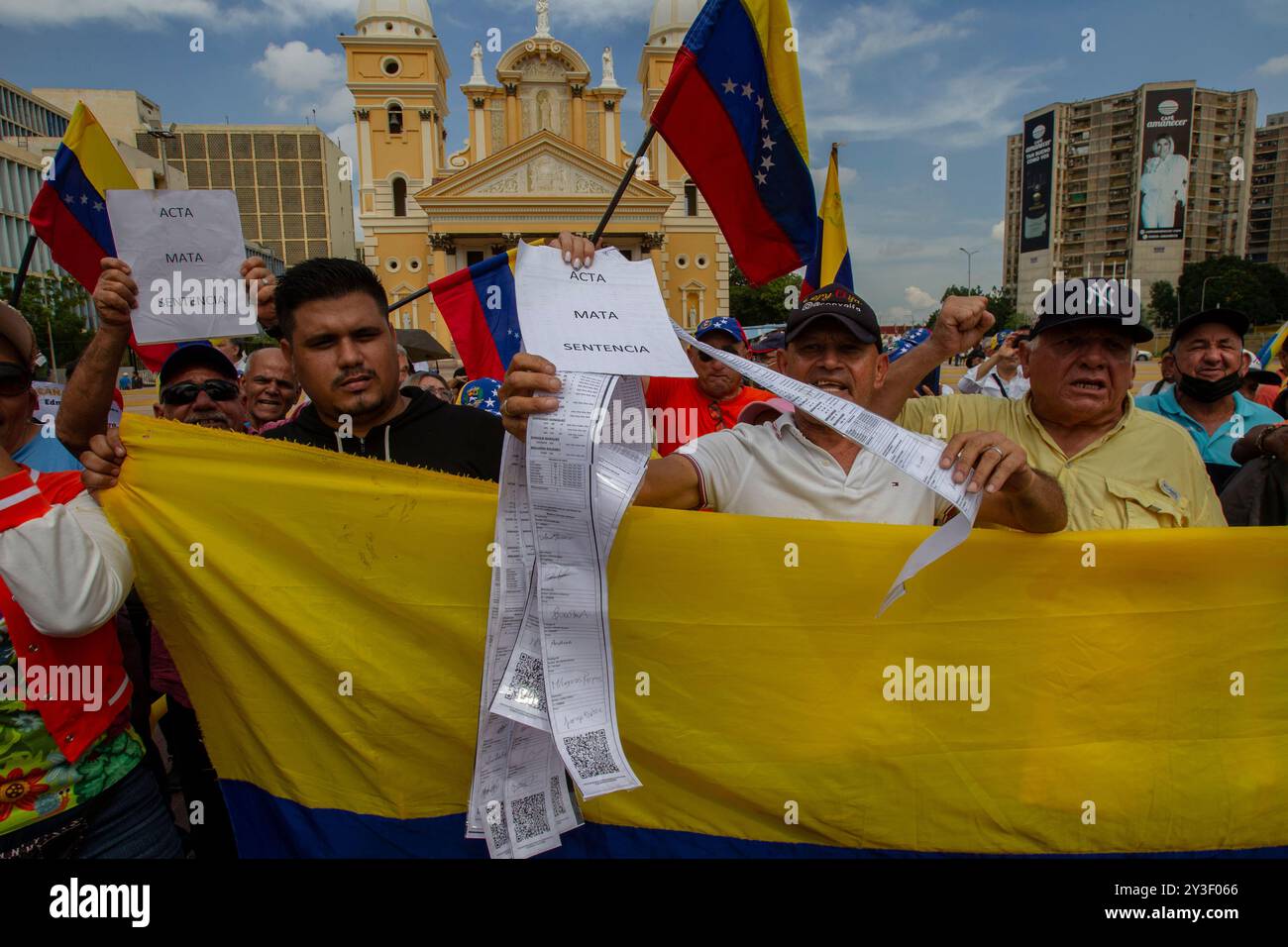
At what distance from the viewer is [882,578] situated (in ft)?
6.15

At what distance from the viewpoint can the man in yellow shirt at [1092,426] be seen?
2.09m

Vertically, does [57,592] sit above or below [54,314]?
below

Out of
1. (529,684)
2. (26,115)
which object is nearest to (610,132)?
(26,115)

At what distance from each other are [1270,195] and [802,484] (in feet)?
324

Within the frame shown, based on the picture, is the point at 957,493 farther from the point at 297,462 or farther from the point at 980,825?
the point at 297,462

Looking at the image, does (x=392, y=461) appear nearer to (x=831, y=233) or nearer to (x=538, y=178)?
(x=831, y=233)

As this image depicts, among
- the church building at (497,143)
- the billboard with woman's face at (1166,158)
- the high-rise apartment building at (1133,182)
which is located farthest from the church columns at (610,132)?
the billboard with woman's face at (1166,158)

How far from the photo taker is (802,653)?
1.90 meters

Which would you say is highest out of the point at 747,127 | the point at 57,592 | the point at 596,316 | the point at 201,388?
the point at 747,127

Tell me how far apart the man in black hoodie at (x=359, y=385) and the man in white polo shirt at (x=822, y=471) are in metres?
0.48

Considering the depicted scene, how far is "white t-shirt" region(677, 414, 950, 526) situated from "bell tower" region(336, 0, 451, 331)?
50795 mm

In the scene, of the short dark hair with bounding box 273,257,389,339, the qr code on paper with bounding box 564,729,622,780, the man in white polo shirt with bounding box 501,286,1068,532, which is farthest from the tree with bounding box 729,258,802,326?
the qr code on paper with bounding box 564,729,622,780
